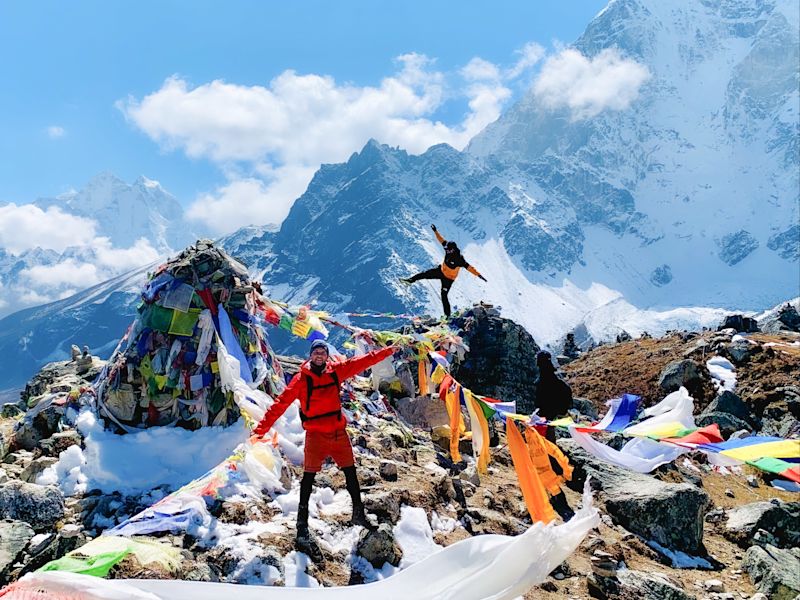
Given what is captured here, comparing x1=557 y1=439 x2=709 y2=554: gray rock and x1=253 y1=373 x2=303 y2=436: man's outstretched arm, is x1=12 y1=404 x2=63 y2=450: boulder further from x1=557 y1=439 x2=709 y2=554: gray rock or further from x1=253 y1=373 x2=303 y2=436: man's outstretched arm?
x1=557 y1=439 x2=709 y2=554: gray rock

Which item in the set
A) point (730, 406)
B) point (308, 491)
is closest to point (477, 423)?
point (308, 491)

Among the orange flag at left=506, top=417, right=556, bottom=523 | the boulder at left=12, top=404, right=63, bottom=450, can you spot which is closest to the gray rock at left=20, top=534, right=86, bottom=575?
the boulder at left=12, top=404, right=63, bottom=450

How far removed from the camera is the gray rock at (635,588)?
6.74 metres

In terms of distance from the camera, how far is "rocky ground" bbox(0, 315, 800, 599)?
238 inches

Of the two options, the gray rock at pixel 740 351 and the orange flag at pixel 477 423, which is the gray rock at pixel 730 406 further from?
the orange flag at pixel 477 423

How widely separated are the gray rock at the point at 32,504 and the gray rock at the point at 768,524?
10.1 meters

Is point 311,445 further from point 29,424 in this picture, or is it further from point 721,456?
point 29,424

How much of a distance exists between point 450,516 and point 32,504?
505 cm

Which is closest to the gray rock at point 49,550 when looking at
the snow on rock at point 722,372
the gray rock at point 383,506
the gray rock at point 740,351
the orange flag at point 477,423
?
the gray rock at point 383,506

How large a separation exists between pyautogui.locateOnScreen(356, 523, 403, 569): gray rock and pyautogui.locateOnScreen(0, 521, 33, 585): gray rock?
333 cm

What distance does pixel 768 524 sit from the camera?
33.0 feet

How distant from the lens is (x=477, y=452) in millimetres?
8750

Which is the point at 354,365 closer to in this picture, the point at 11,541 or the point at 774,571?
the point at 11,541

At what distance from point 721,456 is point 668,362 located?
27.3 meters
